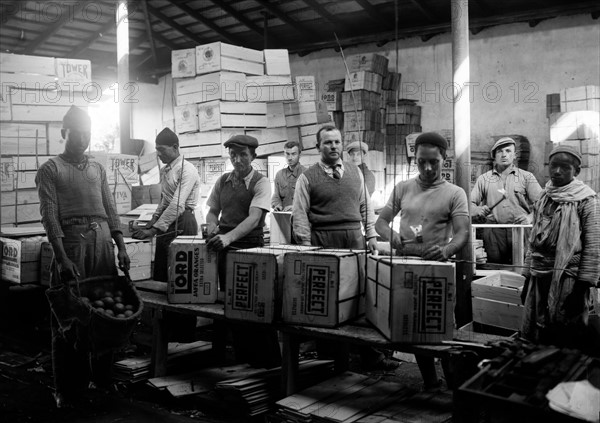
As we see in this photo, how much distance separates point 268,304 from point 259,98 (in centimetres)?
565

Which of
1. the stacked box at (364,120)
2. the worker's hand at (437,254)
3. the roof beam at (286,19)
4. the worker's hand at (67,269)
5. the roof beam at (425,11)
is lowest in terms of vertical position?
the worker's hand at (67,269)

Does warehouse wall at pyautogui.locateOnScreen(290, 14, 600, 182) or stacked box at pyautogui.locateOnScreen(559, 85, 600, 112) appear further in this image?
warehouse wall at pyautogui.locateOnScreen(290, 14, 600, 182)

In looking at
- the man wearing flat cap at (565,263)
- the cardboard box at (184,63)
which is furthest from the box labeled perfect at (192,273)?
the cardboard box at (184,63)

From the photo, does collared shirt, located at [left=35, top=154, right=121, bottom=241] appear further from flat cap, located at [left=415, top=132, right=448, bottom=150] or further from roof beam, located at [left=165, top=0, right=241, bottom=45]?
roof beam, located at [left=165, top=0, right=241, bottom=45]

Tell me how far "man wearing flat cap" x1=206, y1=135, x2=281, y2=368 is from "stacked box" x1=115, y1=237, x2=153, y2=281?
89.9 inches

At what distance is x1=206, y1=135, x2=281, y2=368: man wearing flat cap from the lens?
163 inches

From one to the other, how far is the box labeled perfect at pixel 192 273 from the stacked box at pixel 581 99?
19.3 feet

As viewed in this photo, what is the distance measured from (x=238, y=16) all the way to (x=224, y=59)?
474 centimetres

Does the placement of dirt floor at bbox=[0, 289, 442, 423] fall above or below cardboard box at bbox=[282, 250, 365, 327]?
below

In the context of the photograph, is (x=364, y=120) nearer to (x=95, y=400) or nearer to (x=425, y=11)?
(x=425, y=11)

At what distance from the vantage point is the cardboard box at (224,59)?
8203mm

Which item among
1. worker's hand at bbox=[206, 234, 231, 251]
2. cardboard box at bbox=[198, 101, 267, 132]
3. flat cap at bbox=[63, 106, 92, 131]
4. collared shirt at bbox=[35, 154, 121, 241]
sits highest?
cardboard box at bbox=[198, 101, 267, 132]

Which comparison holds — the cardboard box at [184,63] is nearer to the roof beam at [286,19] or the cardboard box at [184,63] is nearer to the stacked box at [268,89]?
the stacked box at [268,89]

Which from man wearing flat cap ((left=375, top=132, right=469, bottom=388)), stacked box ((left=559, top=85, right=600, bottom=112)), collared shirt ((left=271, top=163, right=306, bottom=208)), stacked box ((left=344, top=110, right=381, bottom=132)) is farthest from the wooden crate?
man wearing flat cap ((left=375, top=132, right=469, bottom=388))
